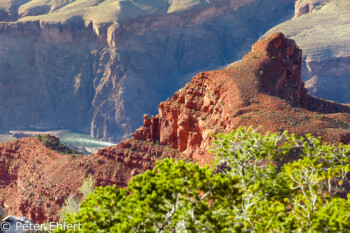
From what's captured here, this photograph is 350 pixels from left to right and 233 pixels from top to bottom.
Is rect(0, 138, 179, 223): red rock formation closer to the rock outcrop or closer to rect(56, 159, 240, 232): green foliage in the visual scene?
the rock outcrop

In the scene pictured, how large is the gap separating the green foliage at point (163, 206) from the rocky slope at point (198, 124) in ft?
105

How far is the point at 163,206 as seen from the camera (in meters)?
27.2

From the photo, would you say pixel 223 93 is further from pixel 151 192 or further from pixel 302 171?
pixel 151 192

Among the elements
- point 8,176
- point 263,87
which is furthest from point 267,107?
point 8,176

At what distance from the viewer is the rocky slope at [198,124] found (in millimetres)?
63281

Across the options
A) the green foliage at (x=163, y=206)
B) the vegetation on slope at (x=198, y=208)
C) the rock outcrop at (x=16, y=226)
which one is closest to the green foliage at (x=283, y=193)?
the vegetation on slope at (x=198, y=208)

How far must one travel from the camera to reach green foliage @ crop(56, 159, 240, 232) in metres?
26.7

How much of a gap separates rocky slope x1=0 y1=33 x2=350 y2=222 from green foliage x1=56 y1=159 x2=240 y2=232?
3213 centimetres

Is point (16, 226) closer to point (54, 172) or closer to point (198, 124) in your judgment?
point (198, 124)

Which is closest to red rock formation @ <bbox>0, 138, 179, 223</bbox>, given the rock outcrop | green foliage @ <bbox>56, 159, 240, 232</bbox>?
the rock outcrop

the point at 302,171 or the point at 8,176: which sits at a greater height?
the point at 302,171

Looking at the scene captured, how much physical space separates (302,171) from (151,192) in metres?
9.63

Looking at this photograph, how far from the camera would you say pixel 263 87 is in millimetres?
69625

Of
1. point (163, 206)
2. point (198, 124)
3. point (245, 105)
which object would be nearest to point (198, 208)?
point (163, 206)
